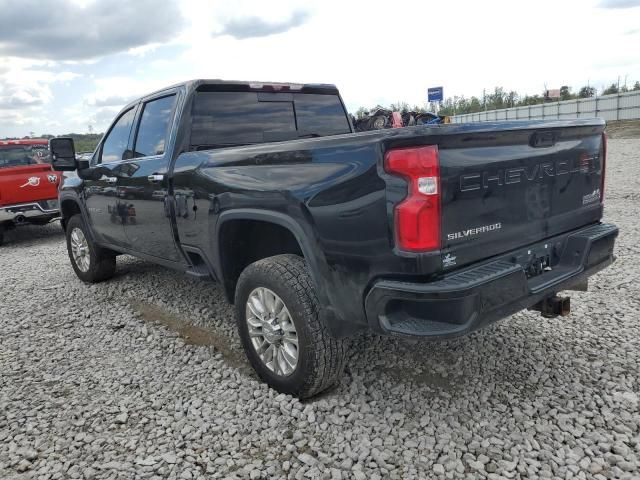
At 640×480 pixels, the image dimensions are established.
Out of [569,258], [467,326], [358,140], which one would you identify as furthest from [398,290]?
[569,258]

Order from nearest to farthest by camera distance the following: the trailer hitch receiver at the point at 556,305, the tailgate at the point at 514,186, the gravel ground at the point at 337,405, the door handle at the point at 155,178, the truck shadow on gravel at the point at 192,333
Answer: the tailgate at the point at 514,186 → the gravel ground at the point at 337,405 → the trailer hitch receiver at the point at 556,305 → the truck shadow on gravel at the point at 192,333 → the door handle at the point at 155,178

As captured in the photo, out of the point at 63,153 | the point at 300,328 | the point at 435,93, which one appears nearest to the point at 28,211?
the point at 63,153

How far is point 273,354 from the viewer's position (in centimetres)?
304

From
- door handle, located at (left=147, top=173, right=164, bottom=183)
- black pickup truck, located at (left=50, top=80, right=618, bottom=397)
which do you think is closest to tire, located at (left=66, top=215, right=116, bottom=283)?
black pickup truck, located at (left=50, top=80, right=618, bottom=397)

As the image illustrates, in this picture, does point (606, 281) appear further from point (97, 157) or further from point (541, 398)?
point (97, 157)

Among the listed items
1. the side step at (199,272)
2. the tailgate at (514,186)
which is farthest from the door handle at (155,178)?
the tailgate at (514,186)

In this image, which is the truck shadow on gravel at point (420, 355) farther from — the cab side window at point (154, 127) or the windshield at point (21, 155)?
the windshield at point (21, 155)

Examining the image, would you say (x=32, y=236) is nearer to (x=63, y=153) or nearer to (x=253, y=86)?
(x=63, y=153)

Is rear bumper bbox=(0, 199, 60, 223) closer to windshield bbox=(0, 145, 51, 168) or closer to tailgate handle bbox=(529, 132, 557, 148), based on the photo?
windshield bbox=(0, 145, 51, 168)

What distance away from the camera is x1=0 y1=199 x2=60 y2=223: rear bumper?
8.35m

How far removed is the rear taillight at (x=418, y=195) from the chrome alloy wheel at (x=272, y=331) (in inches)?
37.0

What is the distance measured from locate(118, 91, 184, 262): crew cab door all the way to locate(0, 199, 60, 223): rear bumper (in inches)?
189

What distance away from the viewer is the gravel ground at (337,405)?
2.42 meters

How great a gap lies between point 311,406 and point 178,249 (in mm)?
1667
